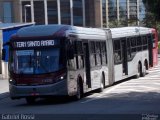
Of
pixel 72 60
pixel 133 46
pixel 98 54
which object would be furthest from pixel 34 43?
pixel 133 46

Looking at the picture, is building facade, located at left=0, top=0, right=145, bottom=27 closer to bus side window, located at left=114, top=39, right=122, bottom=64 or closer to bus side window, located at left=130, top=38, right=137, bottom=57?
bus side window, located at left=130, top=38, right=137, bottom=57

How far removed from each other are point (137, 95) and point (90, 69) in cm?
227

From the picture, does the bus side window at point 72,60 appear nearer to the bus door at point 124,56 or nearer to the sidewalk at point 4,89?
the sidewalk at point 4,89

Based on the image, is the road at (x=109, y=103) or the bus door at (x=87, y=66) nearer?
the road at (x=109, y=103)

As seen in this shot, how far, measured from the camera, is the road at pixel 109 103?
1780 cm

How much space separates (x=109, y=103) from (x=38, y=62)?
9.82ft

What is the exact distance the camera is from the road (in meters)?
17.8

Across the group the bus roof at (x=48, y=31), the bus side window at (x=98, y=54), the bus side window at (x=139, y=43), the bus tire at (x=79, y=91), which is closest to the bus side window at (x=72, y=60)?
the bus roof at (x=48, y=31)

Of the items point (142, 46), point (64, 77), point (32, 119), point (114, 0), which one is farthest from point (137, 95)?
point (114, 0)

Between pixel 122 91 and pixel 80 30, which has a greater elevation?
pixel 80 30

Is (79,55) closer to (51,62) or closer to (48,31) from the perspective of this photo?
(48,31)

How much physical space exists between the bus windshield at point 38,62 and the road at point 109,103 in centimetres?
129

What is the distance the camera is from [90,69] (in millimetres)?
24797

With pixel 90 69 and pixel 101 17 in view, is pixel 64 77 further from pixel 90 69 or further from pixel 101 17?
pixel 101 17
